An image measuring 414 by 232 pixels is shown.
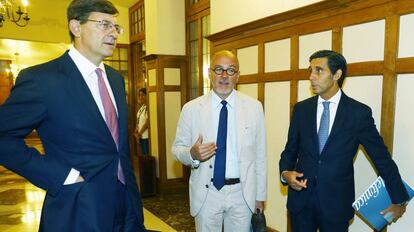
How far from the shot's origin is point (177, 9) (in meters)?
4.94

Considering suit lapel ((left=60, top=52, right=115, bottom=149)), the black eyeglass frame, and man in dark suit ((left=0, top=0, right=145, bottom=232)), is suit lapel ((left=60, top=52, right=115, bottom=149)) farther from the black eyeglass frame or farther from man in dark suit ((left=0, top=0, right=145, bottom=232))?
the black eyeglass frame

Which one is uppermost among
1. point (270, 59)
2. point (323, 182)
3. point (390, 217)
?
point (270, 59)

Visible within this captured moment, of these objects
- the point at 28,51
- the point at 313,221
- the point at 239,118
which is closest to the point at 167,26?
the point at 239,118

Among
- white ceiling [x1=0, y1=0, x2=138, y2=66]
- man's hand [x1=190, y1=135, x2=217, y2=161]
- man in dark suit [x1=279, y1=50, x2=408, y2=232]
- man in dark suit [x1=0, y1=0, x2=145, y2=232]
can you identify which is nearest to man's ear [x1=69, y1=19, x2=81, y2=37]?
man in dark suit [x1=0, y1=0, x2=145, y2=232]

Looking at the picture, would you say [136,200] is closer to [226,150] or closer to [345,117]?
[226,150]

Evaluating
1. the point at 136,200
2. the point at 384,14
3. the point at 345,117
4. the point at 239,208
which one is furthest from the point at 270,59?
the point at 136,200

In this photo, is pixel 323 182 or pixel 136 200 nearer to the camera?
pixel 136 200

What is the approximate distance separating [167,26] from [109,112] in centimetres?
389

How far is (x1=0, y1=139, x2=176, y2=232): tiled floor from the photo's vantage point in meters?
3.42

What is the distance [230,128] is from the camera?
1.93 metres

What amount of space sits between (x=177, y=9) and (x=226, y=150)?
12.2 feet

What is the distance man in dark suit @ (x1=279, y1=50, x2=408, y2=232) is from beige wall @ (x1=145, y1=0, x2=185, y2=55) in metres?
3.34

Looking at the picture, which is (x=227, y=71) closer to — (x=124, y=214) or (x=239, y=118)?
(x=239, y=118)

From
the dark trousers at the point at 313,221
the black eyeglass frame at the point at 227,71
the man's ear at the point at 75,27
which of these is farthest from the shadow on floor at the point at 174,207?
the man's ear at the point at 75,27
